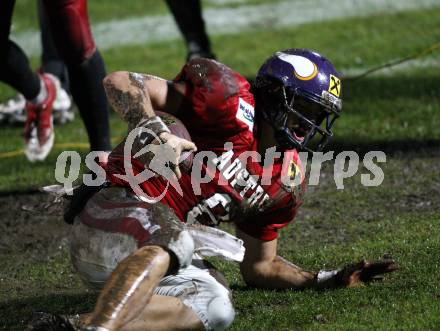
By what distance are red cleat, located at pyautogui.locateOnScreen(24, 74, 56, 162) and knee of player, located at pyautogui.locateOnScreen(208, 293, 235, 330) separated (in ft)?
10.9

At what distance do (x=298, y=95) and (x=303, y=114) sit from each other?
106 mm

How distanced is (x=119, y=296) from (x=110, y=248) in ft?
1.75

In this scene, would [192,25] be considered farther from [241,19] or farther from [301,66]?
[301,66]

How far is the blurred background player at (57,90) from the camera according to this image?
811 centimetres

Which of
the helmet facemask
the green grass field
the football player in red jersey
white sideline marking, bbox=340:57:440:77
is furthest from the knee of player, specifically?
white sideline marking, bbox=340:57:440:77

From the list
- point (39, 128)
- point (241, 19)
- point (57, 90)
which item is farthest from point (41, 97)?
point (241, 19)

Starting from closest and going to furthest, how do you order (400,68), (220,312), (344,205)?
1. (220,312)
2. (344,205)
3. (400,68)

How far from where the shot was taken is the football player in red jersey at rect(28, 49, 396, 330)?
385 cm

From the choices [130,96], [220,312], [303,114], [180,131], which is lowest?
[220,312]

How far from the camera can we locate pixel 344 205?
6.16 meters

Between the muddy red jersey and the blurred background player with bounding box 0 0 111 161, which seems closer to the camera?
the muddy red jersey

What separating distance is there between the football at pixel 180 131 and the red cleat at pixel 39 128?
291 cm

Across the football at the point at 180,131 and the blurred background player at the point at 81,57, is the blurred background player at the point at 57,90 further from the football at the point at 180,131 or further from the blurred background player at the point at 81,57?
the football at the point at 180,131

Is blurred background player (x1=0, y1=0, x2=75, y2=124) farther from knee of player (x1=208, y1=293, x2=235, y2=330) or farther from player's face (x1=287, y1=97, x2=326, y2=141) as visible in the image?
knee of player (x1=208, y1=293, x2=235, y2=330)
